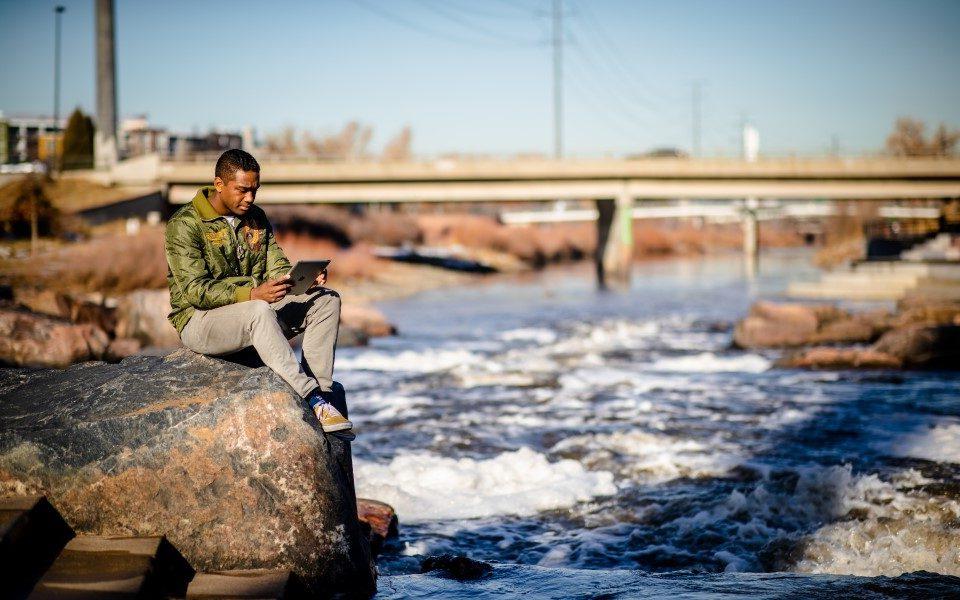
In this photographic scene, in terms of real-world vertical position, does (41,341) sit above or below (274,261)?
below

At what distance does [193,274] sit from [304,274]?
74cm

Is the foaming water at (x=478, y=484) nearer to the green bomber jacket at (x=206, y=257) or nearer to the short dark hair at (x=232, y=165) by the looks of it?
the green bomber jacket at (x=206, y=257)

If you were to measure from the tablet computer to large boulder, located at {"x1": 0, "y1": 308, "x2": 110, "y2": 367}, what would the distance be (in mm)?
13759

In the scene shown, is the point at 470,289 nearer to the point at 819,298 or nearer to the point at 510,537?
the point at 819,298

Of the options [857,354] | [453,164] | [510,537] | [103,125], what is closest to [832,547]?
[510,537]

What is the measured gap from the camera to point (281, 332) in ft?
20.2

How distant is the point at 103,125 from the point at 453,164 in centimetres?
2037

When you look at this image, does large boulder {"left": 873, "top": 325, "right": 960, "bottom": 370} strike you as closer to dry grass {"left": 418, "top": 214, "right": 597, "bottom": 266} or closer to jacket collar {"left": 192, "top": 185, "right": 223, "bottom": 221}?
jacket collar {"left": 192, "top": 185, "right": 223, "bottom": 221}

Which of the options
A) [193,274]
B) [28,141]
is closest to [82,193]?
[28,141]

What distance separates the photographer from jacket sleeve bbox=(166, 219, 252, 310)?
618 centimetres

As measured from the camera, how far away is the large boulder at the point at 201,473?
217 inches

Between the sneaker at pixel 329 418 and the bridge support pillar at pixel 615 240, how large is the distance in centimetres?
4907

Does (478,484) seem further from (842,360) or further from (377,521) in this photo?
(842,360)

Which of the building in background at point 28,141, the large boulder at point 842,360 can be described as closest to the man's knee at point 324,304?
the large boulder at point 842,360
